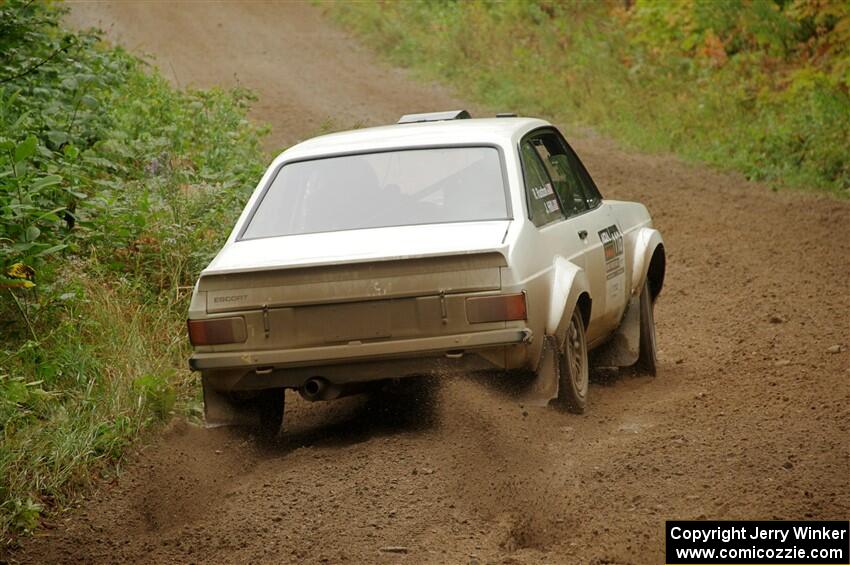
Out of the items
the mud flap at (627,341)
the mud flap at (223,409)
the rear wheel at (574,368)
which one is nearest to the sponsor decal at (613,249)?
the mud flap at (627,341)

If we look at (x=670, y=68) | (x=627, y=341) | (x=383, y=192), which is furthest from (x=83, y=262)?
(x=670, y=68)

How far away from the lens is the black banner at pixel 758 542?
4383 mm

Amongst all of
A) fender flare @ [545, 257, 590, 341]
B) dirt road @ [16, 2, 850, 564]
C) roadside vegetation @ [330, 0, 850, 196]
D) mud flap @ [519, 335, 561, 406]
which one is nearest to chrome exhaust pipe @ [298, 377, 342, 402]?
dirt road @ [16, 2, 850, 564]

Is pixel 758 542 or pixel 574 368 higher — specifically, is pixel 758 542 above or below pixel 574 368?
above

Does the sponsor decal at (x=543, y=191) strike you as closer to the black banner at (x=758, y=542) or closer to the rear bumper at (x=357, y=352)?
the rear bumper at (x=357, y=352)

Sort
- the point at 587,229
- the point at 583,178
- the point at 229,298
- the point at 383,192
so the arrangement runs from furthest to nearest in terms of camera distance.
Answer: the point at 583,178 → the point at 587,229 → the point at 383,192 → the point at 229,298

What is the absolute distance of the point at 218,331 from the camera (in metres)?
6.03

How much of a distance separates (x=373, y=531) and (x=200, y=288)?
169cm

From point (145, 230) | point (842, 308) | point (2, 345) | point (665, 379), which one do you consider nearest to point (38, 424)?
point (2, 345)

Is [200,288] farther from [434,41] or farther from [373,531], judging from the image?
[434,41]

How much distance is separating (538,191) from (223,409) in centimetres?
202

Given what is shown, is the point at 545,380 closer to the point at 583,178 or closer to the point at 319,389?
the point at 319,389

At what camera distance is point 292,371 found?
604cm

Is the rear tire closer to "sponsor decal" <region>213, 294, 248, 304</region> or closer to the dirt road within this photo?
the dirt road
